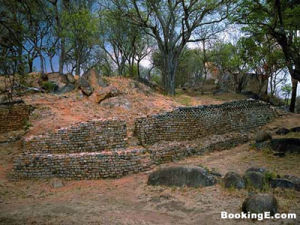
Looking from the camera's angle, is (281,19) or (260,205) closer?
(260,205)

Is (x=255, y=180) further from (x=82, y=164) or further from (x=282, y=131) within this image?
(x=282, y=131)

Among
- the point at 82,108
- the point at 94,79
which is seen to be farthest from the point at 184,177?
the point at 94,79

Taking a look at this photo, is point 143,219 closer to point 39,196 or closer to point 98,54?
point 39,196

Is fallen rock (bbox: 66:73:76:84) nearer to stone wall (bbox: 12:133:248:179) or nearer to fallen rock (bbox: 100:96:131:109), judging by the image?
fallen rock (bbox: 100:96:131:109)

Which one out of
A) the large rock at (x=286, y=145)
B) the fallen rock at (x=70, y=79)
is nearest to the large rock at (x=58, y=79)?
the fallen rock at (x=70, y=79)

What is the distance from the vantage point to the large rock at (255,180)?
25.5ft

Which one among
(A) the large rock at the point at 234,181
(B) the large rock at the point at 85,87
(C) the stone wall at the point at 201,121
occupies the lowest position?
(A) the large rock at the point at 234,181

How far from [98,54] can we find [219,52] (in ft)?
52.9

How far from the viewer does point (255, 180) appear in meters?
7.95

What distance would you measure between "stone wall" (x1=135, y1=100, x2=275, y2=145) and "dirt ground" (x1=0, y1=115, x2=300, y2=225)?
2421 mm

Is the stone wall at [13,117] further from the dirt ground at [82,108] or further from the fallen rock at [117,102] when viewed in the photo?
the fallen rock at [117,102]

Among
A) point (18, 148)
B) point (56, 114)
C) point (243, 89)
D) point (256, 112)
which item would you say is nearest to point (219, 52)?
point (243, 89)

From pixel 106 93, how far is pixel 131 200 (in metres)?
10.7

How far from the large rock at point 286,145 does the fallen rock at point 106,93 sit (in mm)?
Result: 10355
